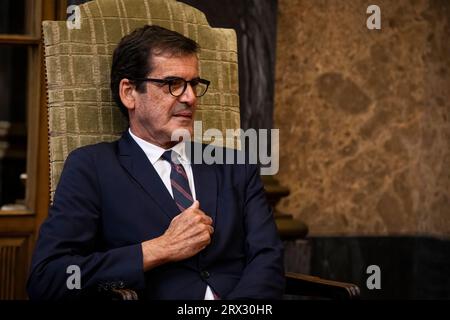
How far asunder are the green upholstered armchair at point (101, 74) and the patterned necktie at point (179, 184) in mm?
225

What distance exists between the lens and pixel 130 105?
2451 mm

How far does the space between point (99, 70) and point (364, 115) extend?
172 cm

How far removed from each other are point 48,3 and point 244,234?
1.26 meters

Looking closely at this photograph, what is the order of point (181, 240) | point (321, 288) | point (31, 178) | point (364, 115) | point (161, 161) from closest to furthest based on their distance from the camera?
point (181, 240)
point (321, 288)
point (161, 161)
point (31, 178)
point (364, 115)

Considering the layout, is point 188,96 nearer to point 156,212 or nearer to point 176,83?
point 176,83

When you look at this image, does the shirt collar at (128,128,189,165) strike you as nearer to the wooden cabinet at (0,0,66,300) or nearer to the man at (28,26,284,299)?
the man at (28,26,284,299)

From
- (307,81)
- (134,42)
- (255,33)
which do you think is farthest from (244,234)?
(307,81)

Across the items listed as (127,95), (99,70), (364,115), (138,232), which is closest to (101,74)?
(99,70)

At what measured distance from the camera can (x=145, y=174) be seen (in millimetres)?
2367

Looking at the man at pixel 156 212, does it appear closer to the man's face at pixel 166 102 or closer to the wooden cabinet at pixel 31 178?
the man's face at pixel 166 102

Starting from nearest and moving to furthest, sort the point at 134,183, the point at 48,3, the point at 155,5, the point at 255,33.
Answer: the point at 134,183, the point at 155,5, the point at 48,3, the point at 255,33

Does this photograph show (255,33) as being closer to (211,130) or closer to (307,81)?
(307,81)

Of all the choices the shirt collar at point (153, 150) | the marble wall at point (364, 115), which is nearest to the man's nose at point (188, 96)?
the shirt collar at point (153, 150)

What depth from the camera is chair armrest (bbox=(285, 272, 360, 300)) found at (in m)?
2.27
